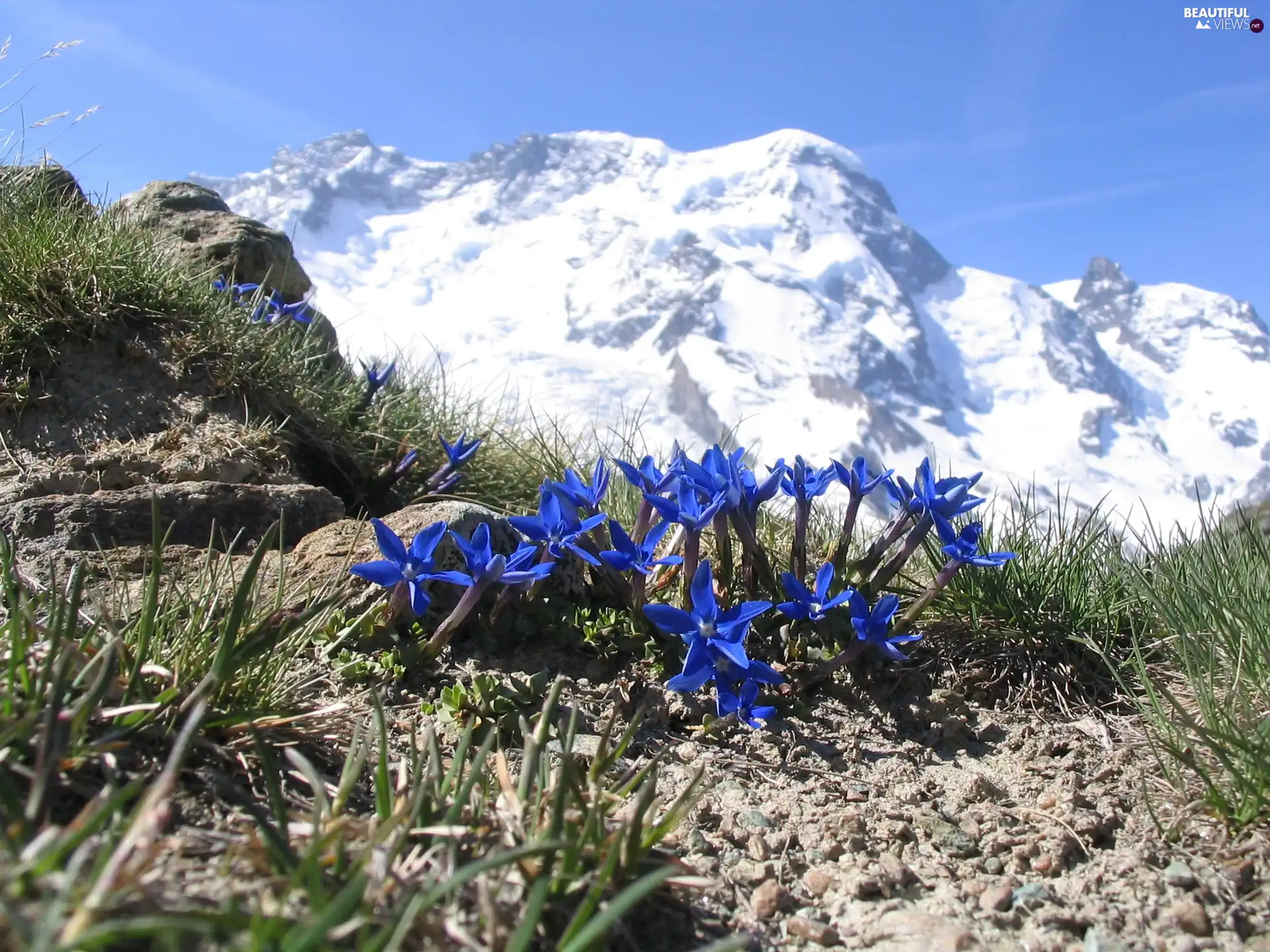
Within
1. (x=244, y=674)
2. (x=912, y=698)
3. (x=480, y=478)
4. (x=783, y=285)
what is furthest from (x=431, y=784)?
(x=783, y=285)

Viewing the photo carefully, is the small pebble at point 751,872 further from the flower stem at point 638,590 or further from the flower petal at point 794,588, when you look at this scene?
the flower stem at point 638,590

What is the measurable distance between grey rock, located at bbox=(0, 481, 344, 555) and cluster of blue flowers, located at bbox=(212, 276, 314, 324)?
61.6 inches

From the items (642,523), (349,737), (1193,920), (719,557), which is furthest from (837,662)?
(349,737)

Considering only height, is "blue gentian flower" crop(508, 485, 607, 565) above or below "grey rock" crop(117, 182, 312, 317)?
below

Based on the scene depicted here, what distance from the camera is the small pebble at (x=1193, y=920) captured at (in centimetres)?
160

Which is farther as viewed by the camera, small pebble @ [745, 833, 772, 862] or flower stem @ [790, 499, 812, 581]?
flower stem @ [790, 499, 812, 581]

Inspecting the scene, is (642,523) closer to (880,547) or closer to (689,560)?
(689,560)

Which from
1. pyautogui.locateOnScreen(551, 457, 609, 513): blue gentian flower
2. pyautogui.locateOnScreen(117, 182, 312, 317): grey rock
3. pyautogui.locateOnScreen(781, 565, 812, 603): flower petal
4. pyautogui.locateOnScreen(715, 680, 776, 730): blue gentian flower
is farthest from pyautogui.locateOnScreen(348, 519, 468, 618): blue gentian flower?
pyautogui.locateOnScreen(117, 182, 312, 317): grey rock

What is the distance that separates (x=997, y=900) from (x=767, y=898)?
0.45m

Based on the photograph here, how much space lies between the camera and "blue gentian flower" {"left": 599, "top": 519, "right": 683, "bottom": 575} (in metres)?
2.34

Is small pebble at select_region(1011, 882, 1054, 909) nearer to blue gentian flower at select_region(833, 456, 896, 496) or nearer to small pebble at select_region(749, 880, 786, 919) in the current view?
small pebble at select_region(749, 880, 786, 919)

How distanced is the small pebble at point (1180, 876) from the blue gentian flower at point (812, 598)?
88cm

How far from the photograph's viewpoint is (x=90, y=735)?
58.9 inches

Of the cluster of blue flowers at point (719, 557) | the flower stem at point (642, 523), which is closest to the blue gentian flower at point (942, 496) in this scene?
the cluster of blue flowers at point (719, 557)
